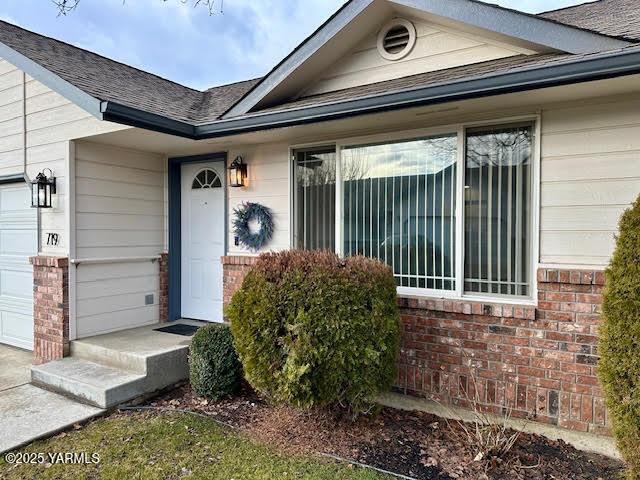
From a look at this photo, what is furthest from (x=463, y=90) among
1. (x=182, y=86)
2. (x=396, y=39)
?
(x=182, y=86)

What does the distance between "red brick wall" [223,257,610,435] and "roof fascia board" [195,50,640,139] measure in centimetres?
147

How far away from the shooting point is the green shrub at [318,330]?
118 inches

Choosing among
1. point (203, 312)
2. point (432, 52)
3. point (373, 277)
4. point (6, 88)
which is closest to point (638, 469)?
point (373, 277)

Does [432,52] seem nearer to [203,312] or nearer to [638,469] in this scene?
[638,469]

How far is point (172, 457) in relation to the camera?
9.74ft

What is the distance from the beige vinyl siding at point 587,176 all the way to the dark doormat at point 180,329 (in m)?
4.13

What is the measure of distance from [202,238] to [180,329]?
1.28m

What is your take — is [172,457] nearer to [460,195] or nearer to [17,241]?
[460,195]

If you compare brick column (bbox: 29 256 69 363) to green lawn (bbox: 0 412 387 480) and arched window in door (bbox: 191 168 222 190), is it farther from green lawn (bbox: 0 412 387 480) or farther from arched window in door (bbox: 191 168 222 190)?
arched window in door (bbox: 191 168 222 190)

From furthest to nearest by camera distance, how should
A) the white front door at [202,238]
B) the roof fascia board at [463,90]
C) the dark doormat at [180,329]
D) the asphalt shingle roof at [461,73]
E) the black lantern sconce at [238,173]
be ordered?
the white front door at [202,238] < the dark doormat at [180,329] < the black lantern sconce at [238,173] < the asphalt shingle roof at [461,73] < the roof fascia board at [463,90]

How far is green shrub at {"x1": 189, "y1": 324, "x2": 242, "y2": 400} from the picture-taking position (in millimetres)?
3934

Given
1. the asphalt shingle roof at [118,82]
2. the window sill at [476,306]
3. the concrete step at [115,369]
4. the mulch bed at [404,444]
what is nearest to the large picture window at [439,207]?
the window sill at [476,306]

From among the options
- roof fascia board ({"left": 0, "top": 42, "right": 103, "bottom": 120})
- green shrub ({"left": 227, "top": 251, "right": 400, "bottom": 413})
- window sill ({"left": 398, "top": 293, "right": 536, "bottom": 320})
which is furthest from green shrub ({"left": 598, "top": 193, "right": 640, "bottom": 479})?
roof fascia board ({"left": 0, "top": 42, "right": 103, "bottom": 120})

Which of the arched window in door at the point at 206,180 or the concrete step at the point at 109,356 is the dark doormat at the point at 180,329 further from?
the arched window in door at the point at 206,180
